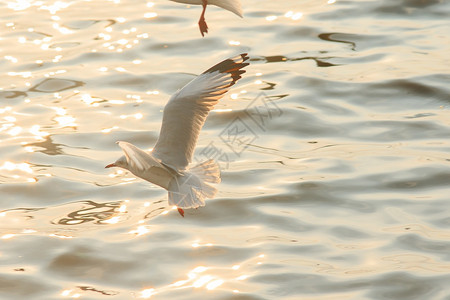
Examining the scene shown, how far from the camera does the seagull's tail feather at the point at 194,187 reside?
4742 millimetres

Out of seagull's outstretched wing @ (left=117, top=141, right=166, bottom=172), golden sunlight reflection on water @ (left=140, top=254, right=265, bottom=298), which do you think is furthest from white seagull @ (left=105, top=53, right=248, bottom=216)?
golden sunlight reflection on water @ (left=140, top=254, right=265, bottom=298)

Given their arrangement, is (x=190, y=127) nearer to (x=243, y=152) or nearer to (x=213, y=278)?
(x=213, y=278)

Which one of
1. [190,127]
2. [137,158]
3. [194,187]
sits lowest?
[194,187]

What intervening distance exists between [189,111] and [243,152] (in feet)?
10.5

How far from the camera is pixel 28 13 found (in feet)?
39.8

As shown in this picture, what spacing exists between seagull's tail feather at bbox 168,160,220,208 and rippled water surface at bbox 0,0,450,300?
46.0 inches

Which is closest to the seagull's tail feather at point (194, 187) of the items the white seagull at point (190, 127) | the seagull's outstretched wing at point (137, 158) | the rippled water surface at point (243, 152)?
the white seagull at point (190, 127)

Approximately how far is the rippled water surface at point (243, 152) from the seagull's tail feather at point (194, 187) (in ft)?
3.84

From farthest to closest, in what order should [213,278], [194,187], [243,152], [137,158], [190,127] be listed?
[243,152] → [213,278] → [190,127] → [194,187] → [137,158]

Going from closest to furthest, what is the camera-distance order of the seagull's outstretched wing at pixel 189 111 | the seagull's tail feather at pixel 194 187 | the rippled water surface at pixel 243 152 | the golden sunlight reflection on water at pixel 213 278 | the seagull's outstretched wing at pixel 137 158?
the seagull's outstretched wing at pixel 137 158, the seagull's tail feather at pixel 194 187, the seagull's outstretched wing at pixel 189 111, the golden sunlight reflection on water at pixel 213 278, the rippled water surface at pixel 243 152

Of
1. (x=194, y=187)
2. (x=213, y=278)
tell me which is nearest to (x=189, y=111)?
(x=194, y=187)

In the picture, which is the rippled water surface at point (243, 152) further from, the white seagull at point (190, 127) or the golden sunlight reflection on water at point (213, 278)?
the white seagull at point (190, 127)

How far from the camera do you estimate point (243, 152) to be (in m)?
8.27

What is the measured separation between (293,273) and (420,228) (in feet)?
3.57
